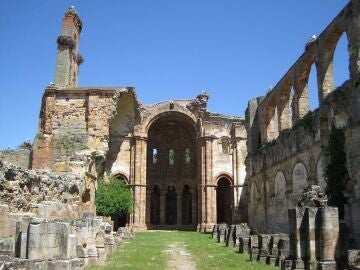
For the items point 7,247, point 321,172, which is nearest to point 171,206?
point 321,172

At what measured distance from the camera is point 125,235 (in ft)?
81.8

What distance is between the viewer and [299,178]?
21156 mm

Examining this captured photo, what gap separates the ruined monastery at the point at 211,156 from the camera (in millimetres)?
12109

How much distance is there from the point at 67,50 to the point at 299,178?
77.1ft

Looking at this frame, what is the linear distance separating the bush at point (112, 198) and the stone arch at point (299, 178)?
14138 millimetres

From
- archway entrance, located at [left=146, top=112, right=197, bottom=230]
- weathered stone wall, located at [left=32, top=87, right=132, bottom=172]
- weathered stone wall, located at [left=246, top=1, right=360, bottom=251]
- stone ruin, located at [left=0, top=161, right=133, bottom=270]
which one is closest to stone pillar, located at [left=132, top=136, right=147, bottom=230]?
archway entrance, located at [left=146, top=112, right=197, bottom=230]

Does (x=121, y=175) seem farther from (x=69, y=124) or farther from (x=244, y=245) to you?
(x=244, y=245)

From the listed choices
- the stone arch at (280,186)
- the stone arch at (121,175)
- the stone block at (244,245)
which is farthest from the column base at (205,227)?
the stone block at (244,245)

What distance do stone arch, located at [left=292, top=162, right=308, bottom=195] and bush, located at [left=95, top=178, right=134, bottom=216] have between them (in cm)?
1414

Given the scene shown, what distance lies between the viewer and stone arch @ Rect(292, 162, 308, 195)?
20481 millimetres

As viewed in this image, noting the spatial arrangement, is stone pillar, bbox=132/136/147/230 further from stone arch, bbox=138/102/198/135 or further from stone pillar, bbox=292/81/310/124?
stone pillar, bbox=292/81/310/124

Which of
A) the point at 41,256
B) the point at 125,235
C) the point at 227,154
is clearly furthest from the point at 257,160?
the point at 41,256

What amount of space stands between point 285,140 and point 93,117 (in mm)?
12109

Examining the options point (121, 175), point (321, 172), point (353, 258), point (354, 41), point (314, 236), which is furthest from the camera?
point (121, 175)
